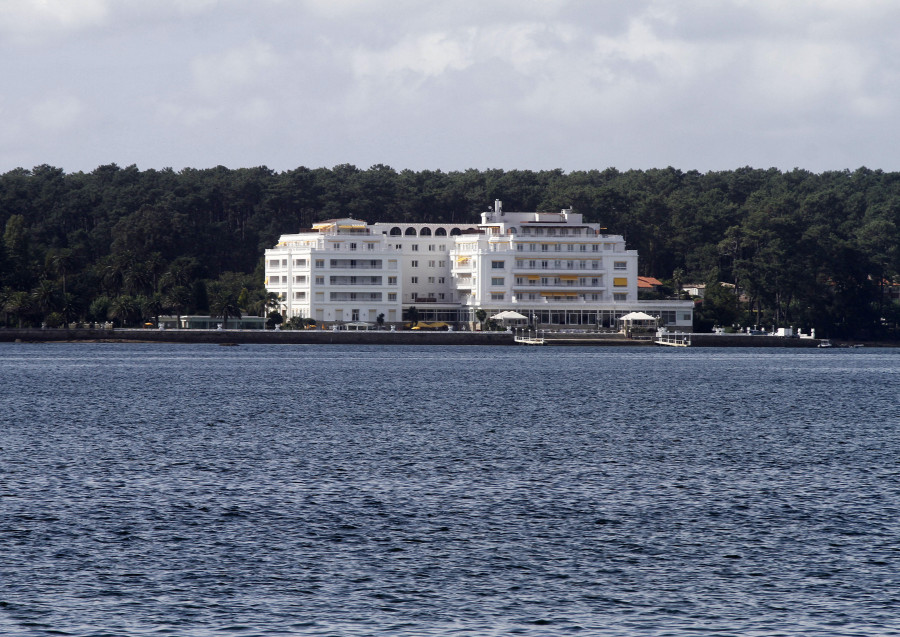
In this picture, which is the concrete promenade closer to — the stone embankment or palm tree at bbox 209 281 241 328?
the stone embankment

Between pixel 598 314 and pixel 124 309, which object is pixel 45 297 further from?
pixel 598 314

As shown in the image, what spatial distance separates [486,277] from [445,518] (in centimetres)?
12983

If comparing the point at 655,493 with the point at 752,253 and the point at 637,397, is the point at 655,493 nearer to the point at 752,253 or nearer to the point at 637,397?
the point at 637,397

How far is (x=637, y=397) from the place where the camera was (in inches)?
2859

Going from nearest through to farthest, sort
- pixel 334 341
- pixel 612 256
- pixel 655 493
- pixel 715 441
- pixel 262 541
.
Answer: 1. pixel 262 541
2. pixel 655 493
3. pixel 715 441
4. pixel 334 341
5. pixel 612 256

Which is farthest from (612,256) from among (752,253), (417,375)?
(417,375)

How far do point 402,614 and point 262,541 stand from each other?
6.71 metres

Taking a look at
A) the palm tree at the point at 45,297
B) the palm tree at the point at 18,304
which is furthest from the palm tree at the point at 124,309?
the palm tree at the point at 18,304

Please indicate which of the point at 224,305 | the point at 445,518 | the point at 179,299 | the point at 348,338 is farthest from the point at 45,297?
the point at 445,518

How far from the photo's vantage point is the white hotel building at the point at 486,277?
15612 centimetres

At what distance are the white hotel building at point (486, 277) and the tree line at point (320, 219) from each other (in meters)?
6.41

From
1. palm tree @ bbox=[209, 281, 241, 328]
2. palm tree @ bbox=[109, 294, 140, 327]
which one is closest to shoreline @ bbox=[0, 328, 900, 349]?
palm tree @ bbox=[109, 294, 140, 327]

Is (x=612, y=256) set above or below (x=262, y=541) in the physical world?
above

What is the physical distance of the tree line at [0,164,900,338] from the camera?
499 feet
